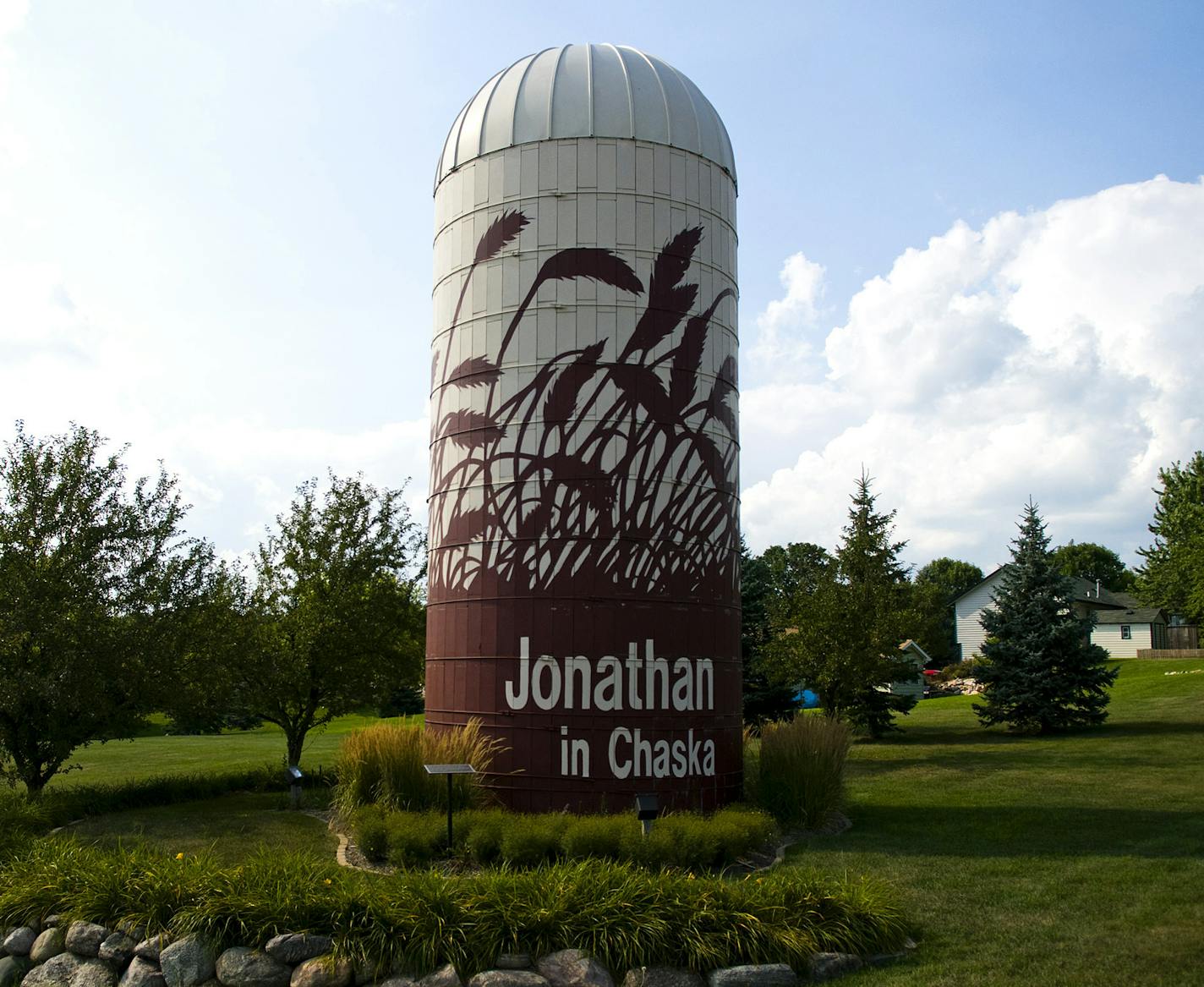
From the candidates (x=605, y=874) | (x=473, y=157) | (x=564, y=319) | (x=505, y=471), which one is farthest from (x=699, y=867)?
(x=473, y=157)

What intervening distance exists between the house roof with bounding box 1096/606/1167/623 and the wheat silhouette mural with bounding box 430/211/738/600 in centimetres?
5409

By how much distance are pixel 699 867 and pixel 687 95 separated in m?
11.9

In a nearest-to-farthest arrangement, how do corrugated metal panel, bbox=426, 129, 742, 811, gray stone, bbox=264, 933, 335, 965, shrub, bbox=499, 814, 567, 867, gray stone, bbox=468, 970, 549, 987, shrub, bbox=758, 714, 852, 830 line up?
1. gray stone, bbox=468, 970, 549, 987
2. gray stone, bbox=264, 933, 335, 965
3. shrub, bbox=499, 814, 567, 867
4. corrugated metal panel, bbox=426, 129, 742, 811
5. shrub, bbox=758, 714, 852, 830

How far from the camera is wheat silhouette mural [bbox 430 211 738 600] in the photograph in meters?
14.9

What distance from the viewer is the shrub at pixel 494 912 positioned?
8633 mm

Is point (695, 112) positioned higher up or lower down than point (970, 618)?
higher up

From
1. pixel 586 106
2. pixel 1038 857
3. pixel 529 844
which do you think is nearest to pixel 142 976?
pixel 529 844

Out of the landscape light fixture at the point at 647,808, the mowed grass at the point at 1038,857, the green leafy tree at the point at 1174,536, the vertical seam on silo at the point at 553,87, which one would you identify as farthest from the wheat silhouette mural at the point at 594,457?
the green leafy tree at the point at 1174,536

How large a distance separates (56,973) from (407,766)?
5.53 m

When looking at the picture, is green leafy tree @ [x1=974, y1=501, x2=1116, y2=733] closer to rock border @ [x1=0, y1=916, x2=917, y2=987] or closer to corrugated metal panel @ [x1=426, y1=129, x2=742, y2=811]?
corrugated metal panel @ [x1=426, y1=129, x2=742, y2=811]

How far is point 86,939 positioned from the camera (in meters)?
9.24

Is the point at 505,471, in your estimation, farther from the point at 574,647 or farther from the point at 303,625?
the point at 303,625

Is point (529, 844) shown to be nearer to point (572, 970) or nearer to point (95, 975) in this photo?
point (572, 970)

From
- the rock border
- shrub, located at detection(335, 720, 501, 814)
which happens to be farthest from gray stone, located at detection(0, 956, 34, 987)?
shrub, located at detection(335, 720, 501, 814)
